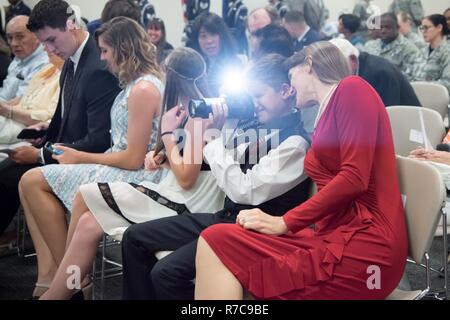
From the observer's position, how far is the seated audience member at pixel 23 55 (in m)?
3.47

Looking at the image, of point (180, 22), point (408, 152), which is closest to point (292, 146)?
point (408, 152)

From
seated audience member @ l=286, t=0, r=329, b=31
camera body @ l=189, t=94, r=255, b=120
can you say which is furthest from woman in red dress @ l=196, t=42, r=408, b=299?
seated audience member @ l=286, t=0, r=329, b=31

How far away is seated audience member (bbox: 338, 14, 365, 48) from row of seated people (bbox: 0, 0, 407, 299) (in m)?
2.79

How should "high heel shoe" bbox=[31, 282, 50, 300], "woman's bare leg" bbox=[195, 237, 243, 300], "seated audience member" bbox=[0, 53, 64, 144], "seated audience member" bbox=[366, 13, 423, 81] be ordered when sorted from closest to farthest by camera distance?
"woman's bare leg" bbox=[195, 237, 243, 300]
"high heel shoe" bbox=[31, 282, 50, 300]
"seated audience member" bbox=[0, 53, 64, 144]
"seated audience member" bbox=[366, 13, 423, 81]

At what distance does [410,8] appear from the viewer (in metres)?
6.14

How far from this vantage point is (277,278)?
4.82 ft

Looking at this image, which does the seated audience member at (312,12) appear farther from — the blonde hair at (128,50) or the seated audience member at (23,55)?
the blonde hair at (128,50)

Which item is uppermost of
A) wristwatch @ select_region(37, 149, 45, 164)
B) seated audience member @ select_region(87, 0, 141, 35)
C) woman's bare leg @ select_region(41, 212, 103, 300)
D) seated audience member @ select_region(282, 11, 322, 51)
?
seated audience member @ select_region(87, 0, 141, 35)

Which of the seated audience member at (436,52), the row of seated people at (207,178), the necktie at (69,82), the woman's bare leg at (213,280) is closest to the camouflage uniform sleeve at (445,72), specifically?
the seated audience member at (436,52)

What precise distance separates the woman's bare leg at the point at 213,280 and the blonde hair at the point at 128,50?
3.15 feet

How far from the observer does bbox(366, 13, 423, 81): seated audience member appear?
4.16 m

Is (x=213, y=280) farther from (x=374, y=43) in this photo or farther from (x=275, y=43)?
(x=374, y=43)

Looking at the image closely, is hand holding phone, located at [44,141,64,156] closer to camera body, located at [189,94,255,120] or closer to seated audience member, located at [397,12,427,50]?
camera body, located at [189,94,255,120]
